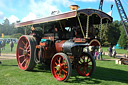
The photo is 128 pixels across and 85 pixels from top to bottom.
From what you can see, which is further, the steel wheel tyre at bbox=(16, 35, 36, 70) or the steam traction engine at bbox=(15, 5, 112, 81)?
the steel wheel tyre at bbox=(16, 35, 36, 70)

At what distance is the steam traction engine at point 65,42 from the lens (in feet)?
15.3

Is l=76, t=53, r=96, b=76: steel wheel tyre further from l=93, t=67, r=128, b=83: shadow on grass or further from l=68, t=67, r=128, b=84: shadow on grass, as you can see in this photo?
l=93, t=67, r=128, b=83: shadow on grass

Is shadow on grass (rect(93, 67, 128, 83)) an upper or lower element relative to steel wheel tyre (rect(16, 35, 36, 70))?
lower

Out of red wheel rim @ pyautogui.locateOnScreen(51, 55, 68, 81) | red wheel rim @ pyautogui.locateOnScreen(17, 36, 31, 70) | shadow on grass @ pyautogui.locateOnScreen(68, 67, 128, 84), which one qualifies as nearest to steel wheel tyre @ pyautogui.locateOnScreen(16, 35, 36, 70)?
red wheel rim @ pyautogui.locateOnScreen(17, 36, 31, 70)

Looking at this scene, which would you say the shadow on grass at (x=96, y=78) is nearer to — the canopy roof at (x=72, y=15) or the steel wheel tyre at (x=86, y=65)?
the steel wheel tyre at (x=86, y=65)

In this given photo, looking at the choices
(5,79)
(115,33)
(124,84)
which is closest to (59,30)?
(5,79)

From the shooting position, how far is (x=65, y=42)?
16.5ft

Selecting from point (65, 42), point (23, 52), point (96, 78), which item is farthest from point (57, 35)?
point (96, 78)

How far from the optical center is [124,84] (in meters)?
4.56

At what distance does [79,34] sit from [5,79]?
2.93m

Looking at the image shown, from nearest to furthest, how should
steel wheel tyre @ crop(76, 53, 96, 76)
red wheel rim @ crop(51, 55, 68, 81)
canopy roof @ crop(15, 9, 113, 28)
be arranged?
canopy roof @ crop(15, 9, 113, 28) < red wheel rim @ crop(51, 55, 68, 81) < steel wheel tyre @ crop(76, 53, 96, 76)

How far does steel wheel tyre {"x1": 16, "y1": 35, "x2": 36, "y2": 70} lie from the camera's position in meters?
5.67

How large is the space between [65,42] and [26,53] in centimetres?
202

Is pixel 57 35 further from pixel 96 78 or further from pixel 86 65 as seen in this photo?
pixel 96 78
